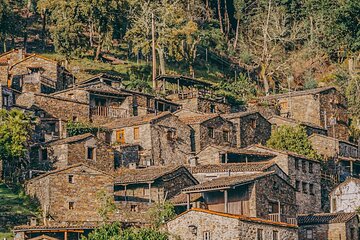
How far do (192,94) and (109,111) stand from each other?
10092 mm

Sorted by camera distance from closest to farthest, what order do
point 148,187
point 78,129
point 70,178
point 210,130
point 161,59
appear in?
point 70,178 < point 148,187 < point 78,129 < point 210,130 < point 161,59

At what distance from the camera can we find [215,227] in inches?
2552

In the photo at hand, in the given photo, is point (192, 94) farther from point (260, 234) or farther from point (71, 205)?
point (260, 234)

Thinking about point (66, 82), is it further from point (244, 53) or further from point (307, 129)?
point (244, 53)

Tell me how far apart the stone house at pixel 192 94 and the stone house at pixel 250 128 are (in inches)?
204

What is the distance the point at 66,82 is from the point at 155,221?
107ft

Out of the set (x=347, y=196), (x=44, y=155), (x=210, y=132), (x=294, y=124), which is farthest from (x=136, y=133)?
(x=347, y=196)

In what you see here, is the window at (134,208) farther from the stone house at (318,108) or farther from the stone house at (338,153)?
the stone house at (318,108)

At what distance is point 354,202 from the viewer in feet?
273

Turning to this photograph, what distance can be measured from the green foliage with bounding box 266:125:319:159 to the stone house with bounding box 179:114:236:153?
12.0 feet

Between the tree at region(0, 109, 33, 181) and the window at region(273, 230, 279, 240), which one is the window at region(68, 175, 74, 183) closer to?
the tree at region(0, 109, 33, 181)

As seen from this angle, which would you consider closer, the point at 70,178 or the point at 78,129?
the point at 70,178

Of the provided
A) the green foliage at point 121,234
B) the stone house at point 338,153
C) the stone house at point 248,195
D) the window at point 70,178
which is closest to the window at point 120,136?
the window at point 70,178

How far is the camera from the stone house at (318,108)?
10119 centimetres
